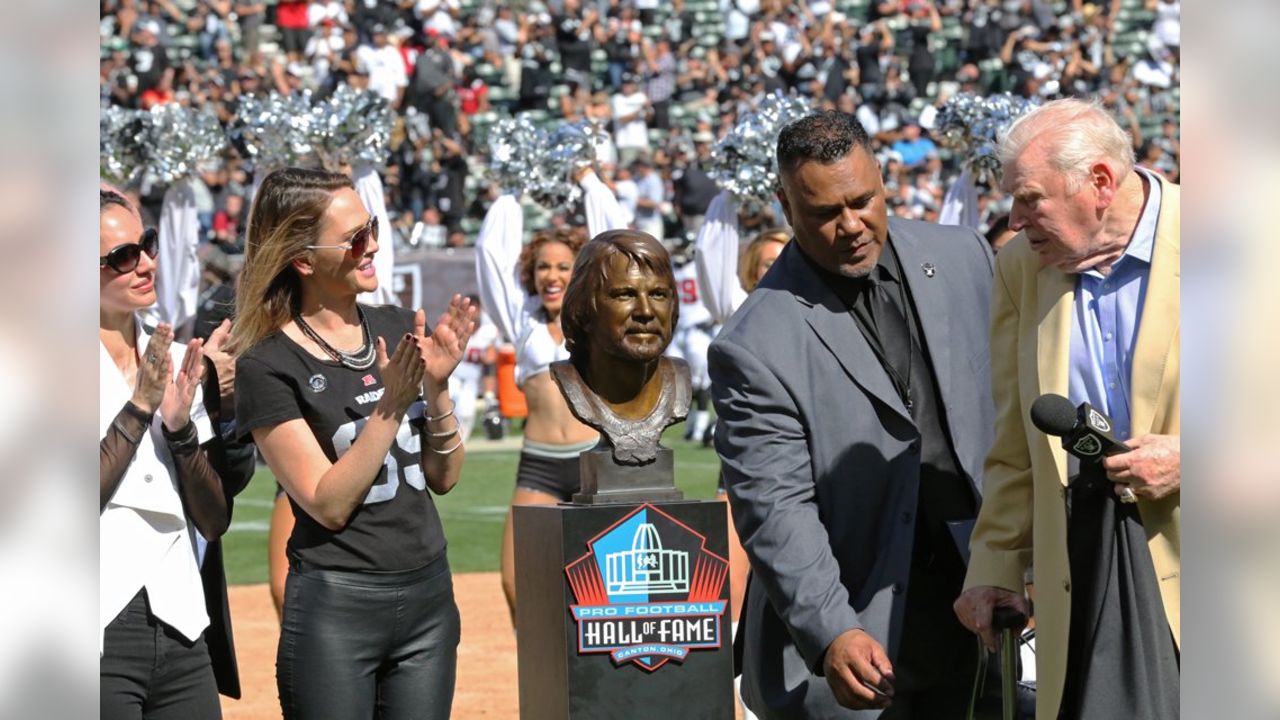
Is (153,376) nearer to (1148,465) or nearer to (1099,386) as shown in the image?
(1099,386)

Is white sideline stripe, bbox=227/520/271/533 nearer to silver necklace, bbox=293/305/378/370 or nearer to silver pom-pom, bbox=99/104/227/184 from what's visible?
silver pom-pom, bbox=99/104/227/184

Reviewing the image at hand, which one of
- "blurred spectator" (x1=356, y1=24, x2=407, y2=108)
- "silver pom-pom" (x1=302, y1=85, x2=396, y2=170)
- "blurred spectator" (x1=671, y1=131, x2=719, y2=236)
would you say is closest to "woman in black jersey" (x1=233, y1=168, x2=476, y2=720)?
"silver pom-pom" (x1=302, y1=85, x2=396, y2=170)

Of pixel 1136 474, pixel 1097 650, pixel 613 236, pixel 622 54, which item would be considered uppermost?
pixel 622 54

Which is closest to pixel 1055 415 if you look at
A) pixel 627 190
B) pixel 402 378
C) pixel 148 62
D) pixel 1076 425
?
pixel 1076 425

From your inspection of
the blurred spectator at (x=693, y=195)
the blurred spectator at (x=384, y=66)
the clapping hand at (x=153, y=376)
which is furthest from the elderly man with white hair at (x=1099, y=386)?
the blurred spectator at (x=384, y=66)

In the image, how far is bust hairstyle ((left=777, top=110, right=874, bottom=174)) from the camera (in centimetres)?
345

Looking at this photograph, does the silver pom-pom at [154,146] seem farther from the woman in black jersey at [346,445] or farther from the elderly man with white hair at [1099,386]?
the elderly man with white hair at [1099,386]

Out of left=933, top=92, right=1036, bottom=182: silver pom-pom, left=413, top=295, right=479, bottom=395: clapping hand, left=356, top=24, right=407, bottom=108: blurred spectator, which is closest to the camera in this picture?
left=413, top=295, right=479, bottom=395: clapping hand

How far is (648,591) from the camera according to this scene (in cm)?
460

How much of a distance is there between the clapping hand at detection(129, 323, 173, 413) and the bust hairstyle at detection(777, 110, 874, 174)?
141 centimetres
